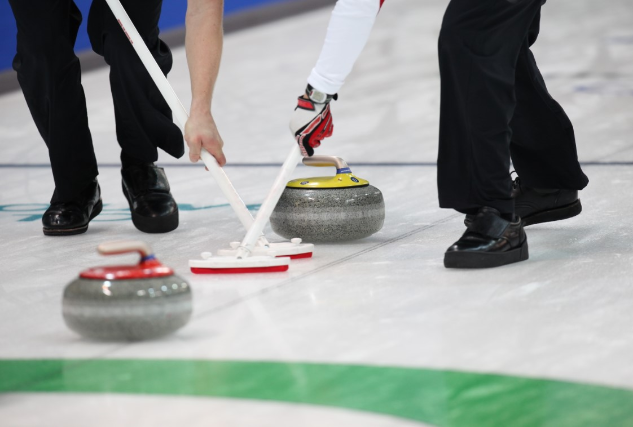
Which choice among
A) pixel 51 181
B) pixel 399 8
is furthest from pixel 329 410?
pixel 399 8

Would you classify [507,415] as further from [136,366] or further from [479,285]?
[479,285]

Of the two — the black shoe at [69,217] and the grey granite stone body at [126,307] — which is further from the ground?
the grey granite stone body at [126,307]

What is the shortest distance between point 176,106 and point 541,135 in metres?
0.90

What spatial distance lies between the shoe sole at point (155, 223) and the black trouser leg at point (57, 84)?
0.21 metres

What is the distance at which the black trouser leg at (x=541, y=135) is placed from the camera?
2445 mm

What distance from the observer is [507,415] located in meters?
1.24

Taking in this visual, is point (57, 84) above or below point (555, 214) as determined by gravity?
above

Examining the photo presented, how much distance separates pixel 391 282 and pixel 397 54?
16.5 feet

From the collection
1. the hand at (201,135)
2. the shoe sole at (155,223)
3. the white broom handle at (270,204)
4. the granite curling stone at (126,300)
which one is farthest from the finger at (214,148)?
the granite curling stone at (126,300)

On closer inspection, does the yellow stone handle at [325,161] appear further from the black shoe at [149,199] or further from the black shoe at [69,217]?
the black shoe at [69,217]

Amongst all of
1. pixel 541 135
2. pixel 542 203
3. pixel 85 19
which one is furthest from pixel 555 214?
pixel 85 19

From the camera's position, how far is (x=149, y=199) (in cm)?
271

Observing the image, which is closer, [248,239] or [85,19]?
[248,239]

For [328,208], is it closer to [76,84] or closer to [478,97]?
[478,97]
